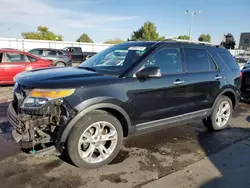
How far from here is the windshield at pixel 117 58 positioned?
144 inches

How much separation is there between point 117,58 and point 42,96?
5.37ft

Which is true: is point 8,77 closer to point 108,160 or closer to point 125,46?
point 125,46

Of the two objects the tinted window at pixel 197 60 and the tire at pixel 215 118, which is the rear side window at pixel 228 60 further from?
the tire at pixel 215 118

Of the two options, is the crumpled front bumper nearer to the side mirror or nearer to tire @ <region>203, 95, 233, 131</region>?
the side mirror

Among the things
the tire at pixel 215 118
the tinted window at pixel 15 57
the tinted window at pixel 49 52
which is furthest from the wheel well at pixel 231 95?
the tinted window at pixel 49 52

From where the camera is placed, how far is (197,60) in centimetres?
439

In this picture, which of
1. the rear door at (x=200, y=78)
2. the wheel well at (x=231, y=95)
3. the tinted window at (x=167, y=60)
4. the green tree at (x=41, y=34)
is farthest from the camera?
the green tree at (x=41, y=34)

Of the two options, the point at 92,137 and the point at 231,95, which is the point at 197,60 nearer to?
the point at 231,95

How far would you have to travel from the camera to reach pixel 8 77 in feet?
29.5

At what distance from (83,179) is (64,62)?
13.4 m

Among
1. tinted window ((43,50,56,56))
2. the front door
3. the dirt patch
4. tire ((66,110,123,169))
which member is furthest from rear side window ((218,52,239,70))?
tinted window ((43,50,56,56))

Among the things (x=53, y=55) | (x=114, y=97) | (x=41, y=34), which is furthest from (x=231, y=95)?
(x=41, y=34)

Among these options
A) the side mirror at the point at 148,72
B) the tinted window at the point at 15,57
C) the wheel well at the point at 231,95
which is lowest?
the wheel well at the point at 231,95

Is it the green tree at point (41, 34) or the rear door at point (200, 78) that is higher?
the green tree at point (41, 34)
